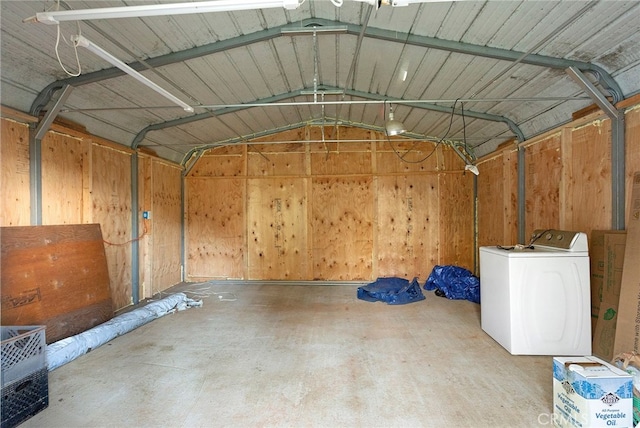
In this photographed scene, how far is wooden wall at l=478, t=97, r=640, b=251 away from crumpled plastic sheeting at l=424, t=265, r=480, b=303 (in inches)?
29.1

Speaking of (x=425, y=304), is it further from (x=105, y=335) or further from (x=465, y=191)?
(x=105, y=335)

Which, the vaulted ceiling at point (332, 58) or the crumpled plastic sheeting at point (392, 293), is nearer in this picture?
the vaulted ceiling at point (332, 58)

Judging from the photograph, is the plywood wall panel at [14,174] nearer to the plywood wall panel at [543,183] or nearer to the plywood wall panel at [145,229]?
the plywood wall panel at [145,229]

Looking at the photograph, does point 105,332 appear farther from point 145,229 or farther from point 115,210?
point 145,229

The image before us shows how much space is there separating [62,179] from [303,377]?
3.27m

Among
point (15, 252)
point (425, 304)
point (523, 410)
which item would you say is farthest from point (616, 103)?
point (15, 252)

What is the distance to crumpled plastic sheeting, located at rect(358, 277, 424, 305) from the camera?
14.7 feet

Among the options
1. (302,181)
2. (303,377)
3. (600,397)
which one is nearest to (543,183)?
(600,397)

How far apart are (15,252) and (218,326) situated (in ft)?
6.44

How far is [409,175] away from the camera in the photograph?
19.1ft

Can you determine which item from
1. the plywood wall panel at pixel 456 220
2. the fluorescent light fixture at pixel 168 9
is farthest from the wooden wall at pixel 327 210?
the fluorescent light fixture at pixel 168 9

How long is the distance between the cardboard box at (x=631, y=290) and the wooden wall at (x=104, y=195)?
523 cm

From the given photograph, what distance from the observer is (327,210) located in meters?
5.90

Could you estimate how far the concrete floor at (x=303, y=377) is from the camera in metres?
1.95
